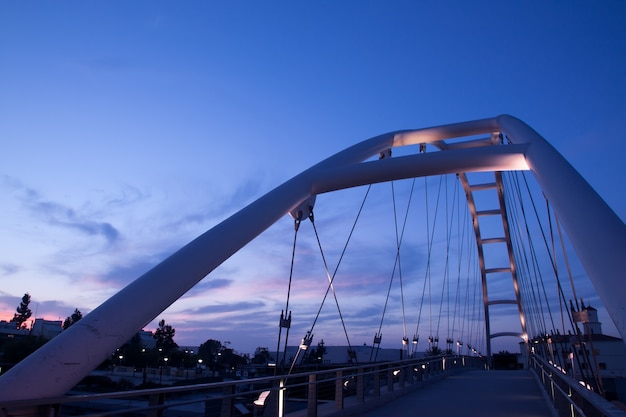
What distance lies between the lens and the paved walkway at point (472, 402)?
7.73 m

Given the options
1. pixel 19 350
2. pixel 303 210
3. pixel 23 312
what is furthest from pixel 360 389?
pixel 23 312

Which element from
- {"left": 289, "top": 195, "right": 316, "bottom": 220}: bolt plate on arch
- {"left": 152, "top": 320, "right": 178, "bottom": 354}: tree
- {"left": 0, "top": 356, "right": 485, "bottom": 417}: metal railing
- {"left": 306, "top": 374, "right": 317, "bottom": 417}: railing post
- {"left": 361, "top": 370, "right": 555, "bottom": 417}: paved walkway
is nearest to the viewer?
{"left": 0, "top": 356, "right": 485, "bottom": 417}: metal railing

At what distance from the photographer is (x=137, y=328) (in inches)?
215

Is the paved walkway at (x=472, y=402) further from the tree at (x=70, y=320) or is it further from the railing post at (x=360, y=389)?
the tree at (x=70, y=320)

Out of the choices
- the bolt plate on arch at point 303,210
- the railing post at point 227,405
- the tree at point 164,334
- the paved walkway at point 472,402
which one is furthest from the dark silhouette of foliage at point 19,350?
the tree at point 164,334

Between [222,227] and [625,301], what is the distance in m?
5.05

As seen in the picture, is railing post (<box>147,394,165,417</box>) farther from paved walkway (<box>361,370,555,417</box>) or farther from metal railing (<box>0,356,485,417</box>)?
paved walkway (<box>361,370,555,417</box>)

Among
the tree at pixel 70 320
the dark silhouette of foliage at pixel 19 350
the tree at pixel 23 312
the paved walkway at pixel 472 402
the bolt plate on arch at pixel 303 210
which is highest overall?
the tree at pixel 23 312

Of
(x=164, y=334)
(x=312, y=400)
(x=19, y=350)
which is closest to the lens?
(x=312, y=400)

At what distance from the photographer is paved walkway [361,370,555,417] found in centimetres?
773

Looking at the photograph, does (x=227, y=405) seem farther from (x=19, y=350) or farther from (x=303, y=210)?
(x=19, y=350)

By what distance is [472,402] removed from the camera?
9.09 meters

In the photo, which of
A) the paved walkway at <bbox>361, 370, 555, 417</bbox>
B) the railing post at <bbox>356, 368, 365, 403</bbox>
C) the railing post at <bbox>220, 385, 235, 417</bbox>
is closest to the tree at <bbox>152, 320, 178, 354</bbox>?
the paved walkway at <bbox>361, 370, 555, 417</bbox>

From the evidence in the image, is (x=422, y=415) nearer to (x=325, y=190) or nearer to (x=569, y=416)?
(x=569, y=416)
